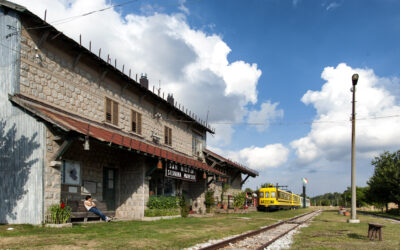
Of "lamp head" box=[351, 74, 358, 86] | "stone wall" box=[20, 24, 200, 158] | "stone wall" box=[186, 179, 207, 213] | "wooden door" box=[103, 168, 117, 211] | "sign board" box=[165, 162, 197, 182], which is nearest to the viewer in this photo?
"stone wall" box=[20, 24, 200, 158]

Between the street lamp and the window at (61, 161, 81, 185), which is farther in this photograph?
the street lamp

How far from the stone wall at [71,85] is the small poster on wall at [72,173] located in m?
2.41

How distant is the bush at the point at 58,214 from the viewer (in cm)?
1121

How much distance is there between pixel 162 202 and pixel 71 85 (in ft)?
24.2

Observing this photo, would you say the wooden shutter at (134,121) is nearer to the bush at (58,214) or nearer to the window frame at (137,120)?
the window frame at (137,120)

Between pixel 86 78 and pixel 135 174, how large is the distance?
4980 millimetres

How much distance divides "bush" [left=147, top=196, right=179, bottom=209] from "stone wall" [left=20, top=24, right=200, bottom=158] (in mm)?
3856

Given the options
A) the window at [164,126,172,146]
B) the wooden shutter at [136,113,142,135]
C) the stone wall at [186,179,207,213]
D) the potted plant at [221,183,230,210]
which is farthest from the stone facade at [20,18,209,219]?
the potted plant at [221,183,230,210]

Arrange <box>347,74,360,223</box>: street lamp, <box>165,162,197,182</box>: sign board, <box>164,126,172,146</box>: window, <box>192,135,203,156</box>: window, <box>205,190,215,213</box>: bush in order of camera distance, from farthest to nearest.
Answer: <box>192,135,203,156</box>: window < <box>205,190,215,213</box>: bush < <box>164,126,172,146</box>: window < <box>347,74,360,223</box>: street lamp < <box>165,162,197,182</box>: sign board

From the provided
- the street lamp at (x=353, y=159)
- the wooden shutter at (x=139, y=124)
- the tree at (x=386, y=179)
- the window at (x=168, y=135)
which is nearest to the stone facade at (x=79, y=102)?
the wooden shutter at (x=139, y=124)

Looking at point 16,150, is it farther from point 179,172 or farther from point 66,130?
point 179,172

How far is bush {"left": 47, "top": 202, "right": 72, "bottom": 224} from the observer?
1121cm

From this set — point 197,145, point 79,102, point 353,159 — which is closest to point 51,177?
point 79,102

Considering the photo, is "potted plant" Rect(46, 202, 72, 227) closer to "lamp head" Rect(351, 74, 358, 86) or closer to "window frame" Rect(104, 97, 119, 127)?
"window frame" Rect(104, 97, 119, 127)
